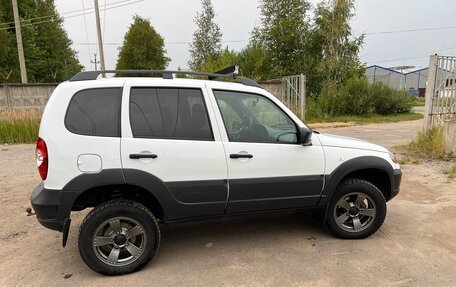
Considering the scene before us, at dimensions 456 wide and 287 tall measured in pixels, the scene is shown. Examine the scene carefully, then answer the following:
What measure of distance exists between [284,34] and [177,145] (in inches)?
744

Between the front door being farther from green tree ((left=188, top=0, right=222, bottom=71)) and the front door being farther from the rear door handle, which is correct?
green tree ((left=188, top=0, right=222, bottom=71))

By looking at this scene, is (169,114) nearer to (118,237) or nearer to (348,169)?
(118,237)

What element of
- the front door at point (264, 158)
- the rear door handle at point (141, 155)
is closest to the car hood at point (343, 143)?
the front door at point (264, 158)

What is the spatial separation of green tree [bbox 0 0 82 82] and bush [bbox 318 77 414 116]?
26.2m

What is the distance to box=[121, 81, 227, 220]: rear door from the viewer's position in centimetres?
333

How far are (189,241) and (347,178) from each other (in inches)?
75.7

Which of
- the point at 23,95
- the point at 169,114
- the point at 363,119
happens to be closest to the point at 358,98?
the point at 363,119

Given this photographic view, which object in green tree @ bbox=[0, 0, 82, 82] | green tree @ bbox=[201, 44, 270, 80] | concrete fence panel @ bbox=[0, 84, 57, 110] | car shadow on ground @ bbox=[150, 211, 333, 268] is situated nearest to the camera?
car shadow on ground @ bbox=[150, 211, 333, 268]

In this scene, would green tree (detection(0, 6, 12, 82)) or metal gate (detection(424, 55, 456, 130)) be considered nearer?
metal gate (detection(424, 55, 456, 130))

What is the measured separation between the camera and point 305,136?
368 cm

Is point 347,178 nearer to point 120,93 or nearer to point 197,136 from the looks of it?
point 197,136

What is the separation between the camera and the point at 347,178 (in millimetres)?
4070

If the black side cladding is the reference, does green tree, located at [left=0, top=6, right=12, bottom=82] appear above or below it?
above

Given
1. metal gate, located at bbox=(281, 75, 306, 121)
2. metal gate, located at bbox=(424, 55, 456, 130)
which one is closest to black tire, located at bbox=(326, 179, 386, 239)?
metal gate, located at bbox=(424, 55, 456, 130)
